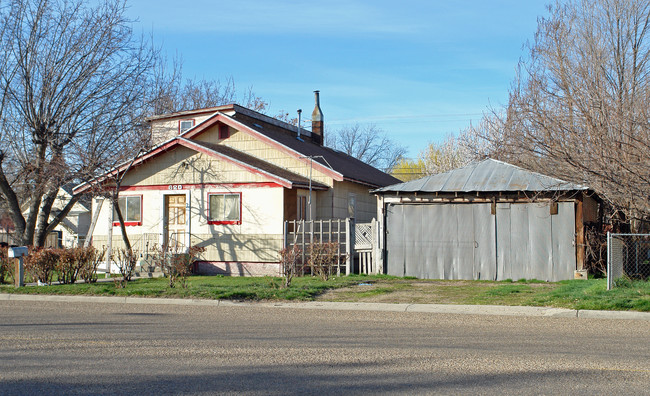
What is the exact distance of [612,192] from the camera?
15.9m

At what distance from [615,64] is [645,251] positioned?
19.2 feet

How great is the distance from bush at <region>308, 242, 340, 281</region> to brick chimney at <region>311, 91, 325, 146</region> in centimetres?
1274

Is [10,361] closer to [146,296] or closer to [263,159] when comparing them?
[146,296]

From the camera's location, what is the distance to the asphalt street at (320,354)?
6.46 m

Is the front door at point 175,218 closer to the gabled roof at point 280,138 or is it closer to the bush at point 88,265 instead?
the gabled roof at point 280,138

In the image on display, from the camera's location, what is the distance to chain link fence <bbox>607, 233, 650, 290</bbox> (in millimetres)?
15930

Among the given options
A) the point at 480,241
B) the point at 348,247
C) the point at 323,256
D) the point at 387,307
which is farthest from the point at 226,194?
the point at 387,307

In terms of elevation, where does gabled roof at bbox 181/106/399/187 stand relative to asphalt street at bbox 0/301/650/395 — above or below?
above

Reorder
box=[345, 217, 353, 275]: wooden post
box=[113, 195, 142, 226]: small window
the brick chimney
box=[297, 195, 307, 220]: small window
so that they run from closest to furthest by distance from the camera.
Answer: box=[345, 217, 353, 275]: wooden post → box=[297, 195, 307, 220]: small window → box=[113, 195, 142, 226]: small window → the brick chimney

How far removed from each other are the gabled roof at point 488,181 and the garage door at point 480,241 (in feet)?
1.90

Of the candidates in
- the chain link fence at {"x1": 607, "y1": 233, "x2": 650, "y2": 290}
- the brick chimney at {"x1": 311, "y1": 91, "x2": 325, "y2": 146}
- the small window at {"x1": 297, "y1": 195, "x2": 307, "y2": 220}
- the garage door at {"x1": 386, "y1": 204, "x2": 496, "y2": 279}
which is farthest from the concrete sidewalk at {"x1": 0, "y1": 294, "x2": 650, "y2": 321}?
the brick chimney at {"x1": 311, "y1": 91, "x2": 325, "y2": 146}

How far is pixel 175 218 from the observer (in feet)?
78.1

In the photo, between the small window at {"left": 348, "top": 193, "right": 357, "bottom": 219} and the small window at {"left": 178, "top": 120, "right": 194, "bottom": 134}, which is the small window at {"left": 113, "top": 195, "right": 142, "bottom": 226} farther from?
the small window at {"left": 348, "top": 193, "right": 357, "bottom": 219}

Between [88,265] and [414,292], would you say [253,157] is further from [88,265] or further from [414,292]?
[414,292]
